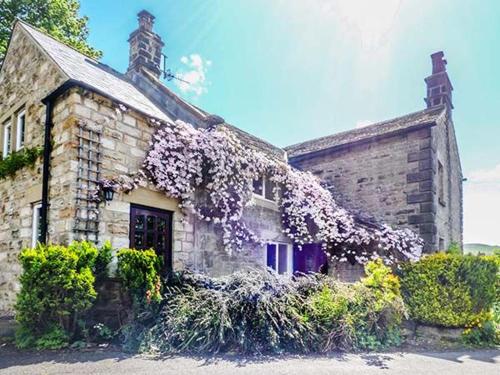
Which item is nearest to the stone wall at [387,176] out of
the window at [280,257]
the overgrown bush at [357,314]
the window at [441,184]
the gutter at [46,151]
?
the window at [441,184]

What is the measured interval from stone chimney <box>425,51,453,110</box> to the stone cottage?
0.04 m

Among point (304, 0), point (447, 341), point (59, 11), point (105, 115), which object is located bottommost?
point (447, 341)

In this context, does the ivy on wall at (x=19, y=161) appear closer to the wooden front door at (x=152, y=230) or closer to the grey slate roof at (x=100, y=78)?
the grey slate roof at (x=100, y=78)

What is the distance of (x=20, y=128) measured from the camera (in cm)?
912

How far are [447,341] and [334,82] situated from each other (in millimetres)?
6471

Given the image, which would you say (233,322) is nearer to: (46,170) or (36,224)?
(46,170)

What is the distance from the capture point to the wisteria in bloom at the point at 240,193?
8078 millimetres

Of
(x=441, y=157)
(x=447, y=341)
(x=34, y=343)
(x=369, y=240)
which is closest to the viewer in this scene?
(x=34, y=343)

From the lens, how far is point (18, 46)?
32.0 ft

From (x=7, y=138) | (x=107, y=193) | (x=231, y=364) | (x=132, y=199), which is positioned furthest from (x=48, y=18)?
(x=231, y=364)

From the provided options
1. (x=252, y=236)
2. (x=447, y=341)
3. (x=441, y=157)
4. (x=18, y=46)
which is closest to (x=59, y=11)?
(x=18, y=46)

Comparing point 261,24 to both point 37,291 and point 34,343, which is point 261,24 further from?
point 34,343

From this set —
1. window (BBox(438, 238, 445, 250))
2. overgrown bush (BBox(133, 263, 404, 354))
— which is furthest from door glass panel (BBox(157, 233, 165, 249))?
window (BBox(438, 238, 445, 250))

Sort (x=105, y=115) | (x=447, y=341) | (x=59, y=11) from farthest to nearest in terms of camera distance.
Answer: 1. (x=59, y=11)
2. (x=105, y=115)
3. (x=447, y=341)
